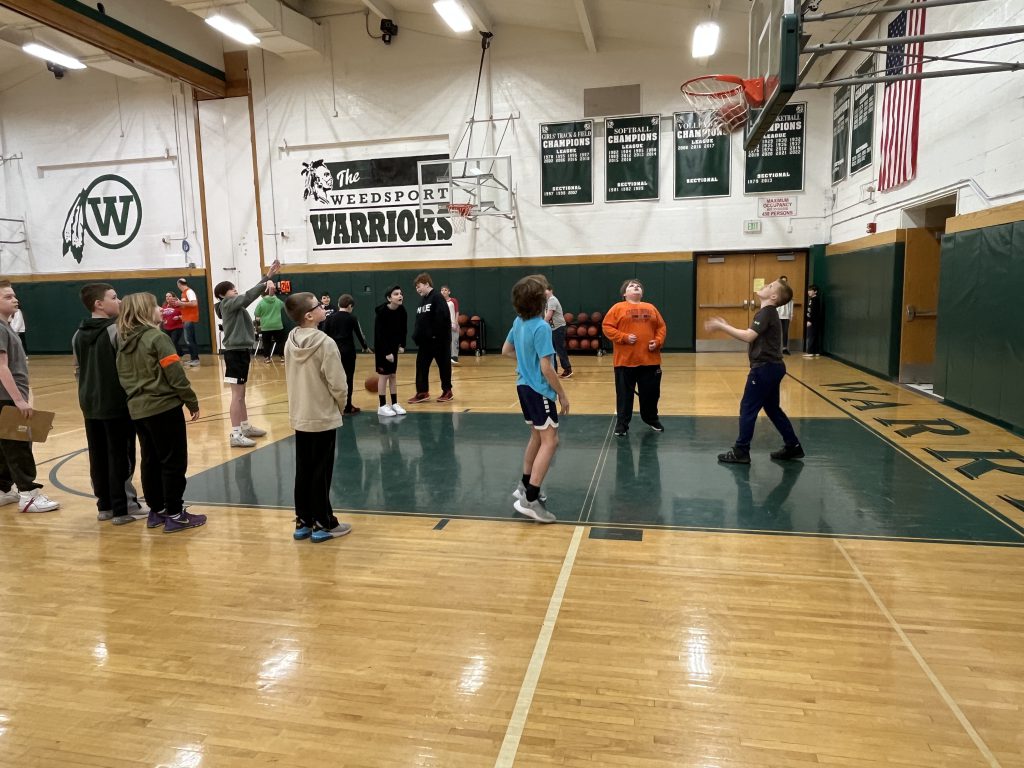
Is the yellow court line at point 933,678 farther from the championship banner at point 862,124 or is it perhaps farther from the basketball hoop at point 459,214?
the basketball hoop at point 459,214

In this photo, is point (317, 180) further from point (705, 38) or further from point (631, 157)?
point (705, 38)

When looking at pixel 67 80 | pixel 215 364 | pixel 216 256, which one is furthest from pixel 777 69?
pixel 67 80

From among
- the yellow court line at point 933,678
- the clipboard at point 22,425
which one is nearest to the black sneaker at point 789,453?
the yellow court line at point 933,678

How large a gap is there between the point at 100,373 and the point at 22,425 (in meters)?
0.83

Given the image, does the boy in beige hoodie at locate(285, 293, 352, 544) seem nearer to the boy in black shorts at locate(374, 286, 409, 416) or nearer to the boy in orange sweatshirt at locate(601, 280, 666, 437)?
the boy in orange sweatshirt at locate(601, 280, 666, 437)

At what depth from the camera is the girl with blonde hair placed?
427 cm

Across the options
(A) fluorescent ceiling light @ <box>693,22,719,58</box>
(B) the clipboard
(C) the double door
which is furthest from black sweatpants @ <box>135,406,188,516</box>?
(C) the double door

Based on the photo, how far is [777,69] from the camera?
19.4 ft

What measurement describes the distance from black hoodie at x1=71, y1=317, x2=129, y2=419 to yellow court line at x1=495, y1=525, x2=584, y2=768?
318 cm

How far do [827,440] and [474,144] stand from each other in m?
11.6

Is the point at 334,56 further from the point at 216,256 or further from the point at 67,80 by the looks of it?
the point at 67,80

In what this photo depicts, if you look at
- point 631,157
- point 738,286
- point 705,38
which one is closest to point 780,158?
point 738,286

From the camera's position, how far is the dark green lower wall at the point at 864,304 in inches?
388

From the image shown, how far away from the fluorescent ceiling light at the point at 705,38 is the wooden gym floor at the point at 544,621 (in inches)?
343
